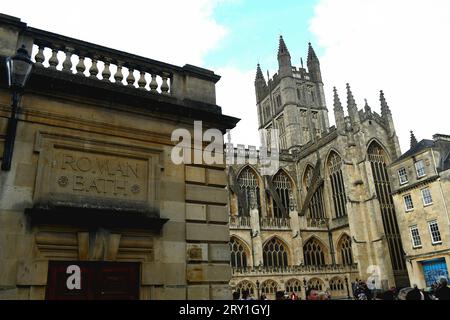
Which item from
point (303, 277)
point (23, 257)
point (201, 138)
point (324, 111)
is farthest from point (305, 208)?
point (23, 257)

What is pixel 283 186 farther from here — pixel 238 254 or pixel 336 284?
pixel 238 254

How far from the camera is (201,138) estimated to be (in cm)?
858

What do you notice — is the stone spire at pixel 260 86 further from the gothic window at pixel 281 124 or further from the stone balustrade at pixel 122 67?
the stone balustrade at pixel 122 67

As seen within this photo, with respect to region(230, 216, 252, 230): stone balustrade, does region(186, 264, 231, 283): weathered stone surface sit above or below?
below

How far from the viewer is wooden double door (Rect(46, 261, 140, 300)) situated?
21.4 feet

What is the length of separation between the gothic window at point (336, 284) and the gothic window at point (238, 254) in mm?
8490

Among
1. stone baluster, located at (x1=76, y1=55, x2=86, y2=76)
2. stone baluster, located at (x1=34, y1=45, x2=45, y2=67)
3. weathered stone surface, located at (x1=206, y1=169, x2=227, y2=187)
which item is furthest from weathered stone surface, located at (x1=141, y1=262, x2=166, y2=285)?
stone baluster, located at (x1=34, y1=45, x2=45, y2=67)

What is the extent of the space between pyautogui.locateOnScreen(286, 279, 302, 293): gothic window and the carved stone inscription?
29.2 meters

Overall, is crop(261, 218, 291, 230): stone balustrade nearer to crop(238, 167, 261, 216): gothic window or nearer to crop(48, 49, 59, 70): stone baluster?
crop(238, 167, 261, 216): gothic window

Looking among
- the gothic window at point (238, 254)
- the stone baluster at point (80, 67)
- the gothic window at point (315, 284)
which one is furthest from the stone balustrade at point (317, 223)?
the stone baluster at point (80, 67)

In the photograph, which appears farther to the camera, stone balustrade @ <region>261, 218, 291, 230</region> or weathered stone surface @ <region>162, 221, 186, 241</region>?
stone balustrade @ <region>261, 218, 291, 230</region>

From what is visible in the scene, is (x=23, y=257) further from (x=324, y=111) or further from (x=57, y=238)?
(x=324, y=111)

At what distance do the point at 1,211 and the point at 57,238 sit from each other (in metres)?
0.96

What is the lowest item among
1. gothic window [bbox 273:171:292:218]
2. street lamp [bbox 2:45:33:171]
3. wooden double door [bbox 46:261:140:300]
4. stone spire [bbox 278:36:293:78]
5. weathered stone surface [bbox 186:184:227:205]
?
wooden double door [bbox 46:261:140:300]
